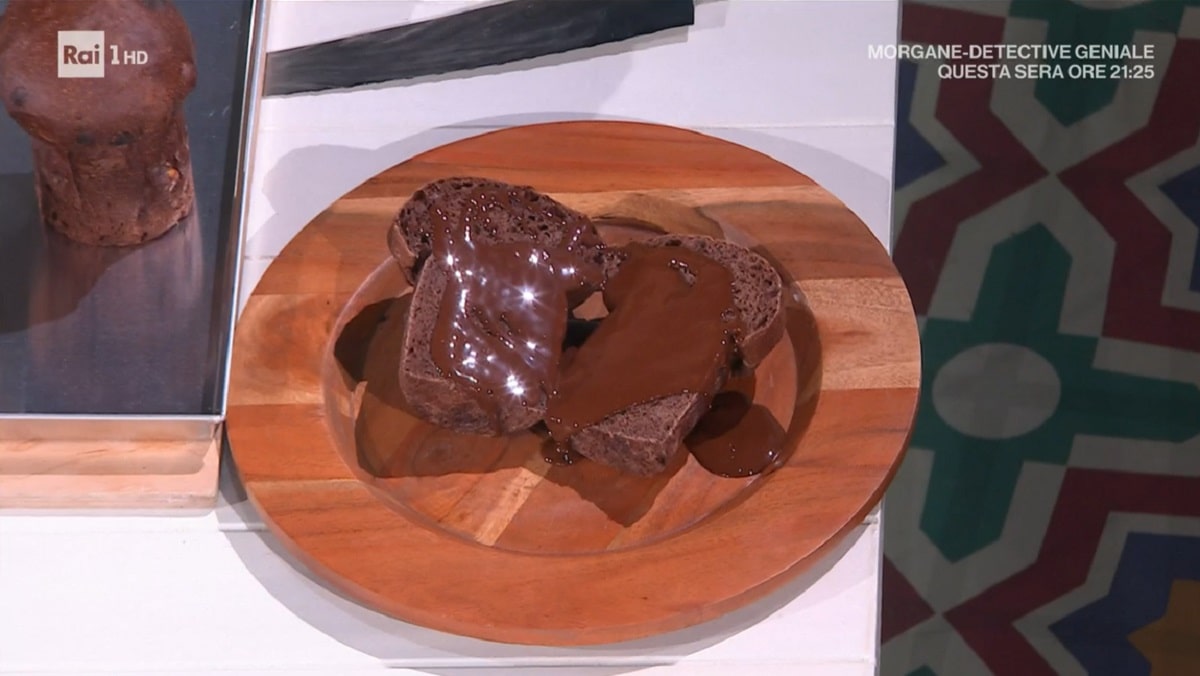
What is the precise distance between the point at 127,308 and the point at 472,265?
345 millimetres

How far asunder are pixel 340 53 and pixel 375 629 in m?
0.71

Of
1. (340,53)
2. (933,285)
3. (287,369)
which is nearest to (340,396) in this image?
(287,369)

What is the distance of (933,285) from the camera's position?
196 cm

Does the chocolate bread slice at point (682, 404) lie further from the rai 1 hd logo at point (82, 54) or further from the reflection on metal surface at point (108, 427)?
the rai 1 hd logo at point (82, 54)

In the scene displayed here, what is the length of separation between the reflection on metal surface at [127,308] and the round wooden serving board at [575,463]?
0.05 meters

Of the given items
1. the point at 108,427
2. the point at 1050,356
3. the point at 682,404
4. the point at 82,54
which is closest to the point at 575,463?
the point at 682,404

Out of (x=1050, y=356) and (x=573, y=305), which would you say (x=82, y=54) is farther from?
(x=1050, y=356)

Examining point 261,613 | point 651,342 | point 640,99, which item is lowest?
point 261,613

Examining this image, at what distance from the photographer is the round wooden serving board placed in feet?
3.28

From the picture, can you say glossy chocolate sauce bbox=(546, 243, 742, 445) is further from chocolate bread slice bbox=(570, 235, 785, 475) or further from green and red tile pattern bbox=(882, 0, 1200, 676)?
green and red tile pattern bbox=(882, 0, 1200, 676)

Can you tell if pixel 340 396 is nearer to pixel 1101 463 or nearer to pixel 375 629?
pixel 375 629

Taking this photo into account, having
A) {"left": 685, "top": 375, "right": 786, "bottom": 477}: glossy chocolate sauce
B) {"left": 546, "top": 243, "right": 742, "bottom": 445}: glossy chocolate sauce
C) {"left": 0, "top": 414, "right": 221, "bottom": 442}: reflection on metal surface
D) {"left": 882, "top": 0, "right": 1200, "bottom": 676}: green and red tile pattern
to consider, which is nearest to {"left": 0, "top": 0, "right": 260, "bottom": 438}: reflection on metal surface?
{"left": 0, "top": 414, "right": 221, "bottom": 442}: reflection on metal surface

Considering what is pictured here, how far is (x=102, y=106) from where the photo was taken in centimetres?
109

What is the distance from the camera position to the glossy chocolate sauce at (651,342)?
108cm
